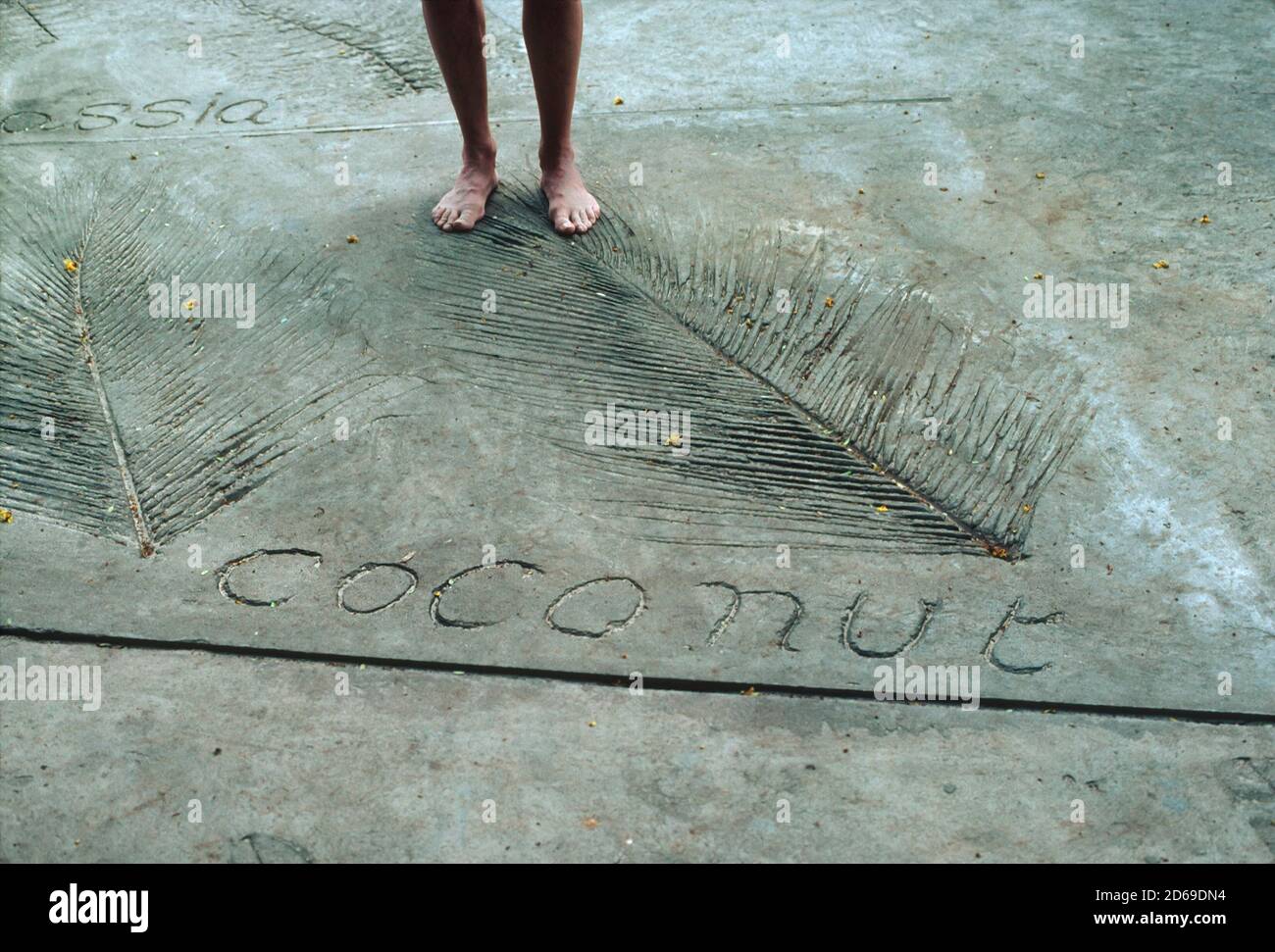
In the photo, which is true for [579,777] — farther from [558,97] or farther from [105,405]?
[558,97]

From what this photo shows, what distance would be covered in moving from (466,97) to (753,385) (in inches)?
42.9

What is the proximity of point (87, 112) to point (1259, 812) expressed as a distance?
3.76 meters

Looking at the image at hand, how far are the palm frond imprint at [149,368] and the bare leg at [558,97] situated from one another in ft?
2.12

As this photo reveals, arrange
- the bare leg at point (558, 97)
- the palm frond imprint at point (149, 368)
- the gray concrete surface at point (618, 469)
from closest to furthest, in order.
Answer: the gray concrete surface at point (618, 469) < the palm frond imprint at point (149, 368) < the bare leg at point (558, 97)

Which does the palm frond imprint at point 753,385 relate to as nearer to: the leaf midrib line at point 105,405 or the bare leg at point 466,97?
the bare leg at point 466,97

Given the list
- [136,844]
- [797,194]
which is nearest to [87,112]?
[797,194]

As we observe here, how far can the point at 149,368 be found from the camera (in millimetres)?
2590

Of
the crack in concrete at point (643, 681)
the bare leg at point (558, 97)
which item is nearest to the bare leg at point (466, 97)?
the bare leg at point (558, 97)

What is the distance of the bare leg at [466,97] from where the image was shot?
2.75 m

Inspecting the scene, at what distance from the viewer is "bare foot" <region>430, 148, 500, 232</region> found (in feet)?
9.68

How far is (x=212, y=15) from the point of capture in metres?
4.37

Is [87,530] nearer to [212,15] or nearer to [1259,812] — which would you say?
[1259,812]

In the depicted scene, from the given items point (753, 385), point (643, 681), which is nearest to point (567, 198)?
point (753, 385)

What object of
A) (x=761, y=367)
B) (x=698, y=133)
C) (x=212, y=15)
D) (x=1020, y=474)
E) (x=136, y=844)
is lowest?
(x=136, y=844)
